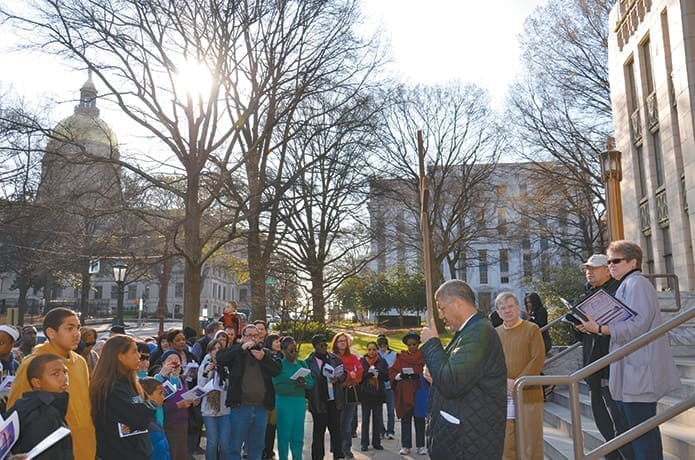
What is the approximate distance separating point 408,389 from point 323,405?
5.95 ft

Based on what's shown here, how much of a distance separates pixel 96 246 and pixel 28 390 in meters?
13.3

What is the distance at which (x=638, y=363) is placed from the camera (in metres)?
4.89

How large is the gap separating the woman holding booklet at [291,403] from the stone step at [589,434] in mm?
3545

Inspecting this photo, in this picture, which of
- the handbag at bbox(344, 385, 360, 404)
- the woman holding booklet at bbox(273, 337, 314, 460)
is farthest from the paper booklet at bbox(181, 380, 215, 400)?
the handbag at bbox(344, 385, 360, 404)

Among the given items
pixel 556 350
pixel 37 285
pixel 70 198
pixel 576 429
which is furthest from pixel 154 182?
pixel 37 285

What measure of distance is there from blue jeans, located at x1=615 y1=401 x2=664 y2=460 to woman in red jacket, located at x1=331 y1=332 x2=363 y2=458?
5742mm

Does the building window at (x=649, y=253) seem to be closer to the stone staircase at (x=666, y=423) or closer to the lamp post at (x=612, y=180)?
the lamp post at (x=612, y=180)

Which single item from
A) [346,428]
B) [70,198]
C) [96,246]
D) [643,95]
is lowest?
[346,428]

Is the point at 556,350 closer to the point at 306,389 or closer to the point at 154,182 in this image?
the point at 306,389

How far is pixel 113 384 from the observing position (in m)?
5.25

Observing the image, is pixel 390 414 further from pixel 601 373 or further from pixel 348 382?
pixel 601 373

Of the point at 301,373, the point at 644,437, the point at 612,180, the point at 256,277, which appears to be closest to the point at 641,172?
the point at 612,180

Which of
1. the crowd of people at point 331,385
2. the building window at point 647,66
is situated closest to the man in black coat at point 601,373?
the crowd of people at point 331,385

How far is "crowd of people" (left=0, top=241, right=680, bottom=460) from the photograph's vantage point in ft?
12.5
